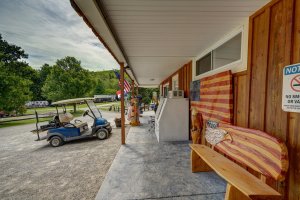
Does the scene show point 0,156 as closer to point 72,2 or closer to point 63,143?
point 63,143

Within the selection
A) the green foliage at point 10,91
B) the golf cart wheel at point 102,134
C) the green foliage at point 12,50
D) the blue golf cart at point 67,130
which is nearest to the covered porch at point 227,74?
the golf cart wheel at point 102,134

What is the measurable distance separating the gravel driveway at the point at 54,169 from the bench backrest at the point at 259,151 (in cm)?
257

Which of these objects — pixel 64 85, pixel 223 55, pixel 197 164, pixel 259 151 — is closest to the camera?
pixel 259 151

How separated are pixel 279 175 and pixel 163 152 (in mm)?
2834

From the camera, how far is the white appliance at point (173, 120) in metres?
4.99

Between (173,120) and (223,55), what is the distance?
8.71 feet

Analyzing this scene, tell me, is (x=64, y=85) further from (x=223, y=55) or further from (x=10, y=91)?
(x=223, y=55)

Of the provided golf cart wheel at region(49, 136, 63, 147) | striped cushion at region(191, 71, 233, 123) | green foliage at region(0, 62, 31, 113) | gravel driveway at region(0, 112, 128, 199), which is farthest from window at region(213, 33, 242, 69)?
green foliage at region(0, 62, 31, 113)

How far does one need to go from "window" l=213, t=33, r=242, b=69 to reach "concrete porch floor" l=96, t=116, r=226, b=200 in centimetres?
244

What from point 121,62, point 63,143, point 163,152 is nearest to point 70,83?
point 63,143

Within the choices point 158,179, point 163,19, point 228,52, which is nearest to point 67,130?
point 158,179

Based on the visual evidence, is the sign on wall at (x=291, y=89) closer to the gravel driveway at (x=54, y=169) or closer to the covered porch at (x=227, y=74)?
the covered porch at (x=227, y=74)

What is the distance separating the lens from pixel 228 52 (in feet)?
10.1

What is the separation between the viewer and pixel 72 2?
Result: 1589mm
